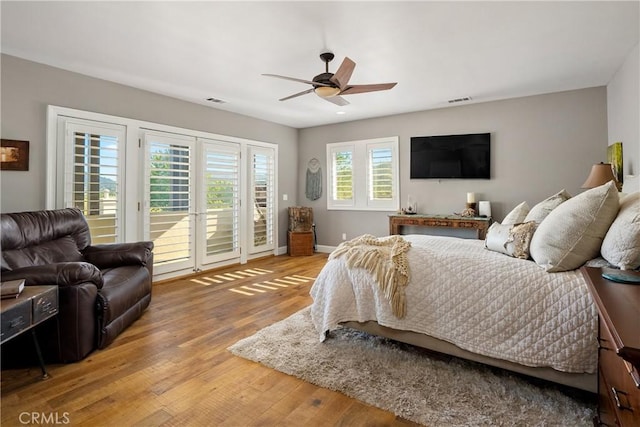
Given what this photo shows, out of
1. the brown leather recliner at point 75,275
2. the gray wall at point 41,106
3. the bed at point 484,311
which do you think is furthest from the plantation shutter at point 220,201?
the bed at point 484,311

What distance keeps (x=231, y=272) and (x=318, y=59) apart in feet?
11.1

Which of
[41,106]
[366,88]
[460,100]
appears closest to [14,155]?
[41,106]

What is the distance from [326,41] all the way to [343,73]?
350mm

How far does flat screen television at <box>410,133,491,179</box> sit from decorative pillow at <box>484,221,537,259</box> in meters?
2.92

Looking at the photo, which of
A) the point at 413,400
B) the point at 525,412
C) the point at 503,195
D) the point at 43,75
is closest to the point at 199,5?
the point at 43,75

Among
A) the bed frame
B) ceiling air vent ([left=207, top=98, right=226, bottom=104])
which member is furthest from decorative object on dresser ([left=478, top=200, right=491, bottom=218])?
ceiling air vent ([left=207, top=98, right=226, bottom=104])

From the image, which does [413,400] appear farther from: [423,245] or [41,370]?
[41,370]

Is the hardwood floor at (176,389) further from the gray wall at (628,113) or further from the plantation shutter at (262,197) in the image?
the gray wall at (628,113)

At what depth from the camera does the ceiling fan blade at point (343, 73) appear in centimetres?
277

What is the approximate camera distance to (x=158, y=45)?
3.05m

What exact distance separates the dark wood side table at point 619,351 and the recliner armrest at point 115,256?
3459 millimetres

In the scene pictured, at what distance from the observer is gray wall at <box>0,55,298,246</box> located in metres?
3.29

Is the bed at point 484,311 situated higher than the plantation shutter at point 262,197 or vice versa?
the plantation shutter at point 262,197

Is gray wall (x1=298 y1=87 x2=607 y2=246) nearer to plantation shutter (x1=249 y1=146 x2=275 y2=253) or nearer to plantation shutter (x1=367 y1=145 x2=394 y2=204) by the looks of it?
plantation shutter (x1=367 y1=145 x2=394 y2=204)
